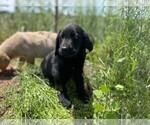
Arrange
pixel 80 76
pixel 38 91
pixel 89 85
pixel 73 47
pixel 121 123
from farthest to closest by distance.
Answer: pixel 89 85, pixel 80 76, pixel 73 47, pixel 38 91, pixel 121 123

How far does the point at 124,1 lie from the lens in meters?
4.54

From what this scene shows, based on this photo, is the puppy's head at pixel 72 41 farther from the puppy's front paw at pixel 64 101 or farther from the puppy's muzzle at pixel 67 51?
the puppy's front paw at pixel 64 101

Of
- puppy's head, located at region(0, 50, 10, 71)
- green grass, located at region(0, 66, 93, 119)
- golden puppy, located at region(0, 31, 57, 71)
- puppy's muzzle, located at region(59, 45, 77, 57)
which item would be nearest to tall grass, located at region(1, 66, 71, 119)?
green grass, located at region(0, 66, 93, 119)

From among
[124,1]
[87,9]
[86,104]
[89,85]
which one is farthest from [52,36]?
[87,9]

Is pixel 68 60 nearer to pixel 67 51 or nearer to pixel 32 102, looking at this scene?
pixel 67 51

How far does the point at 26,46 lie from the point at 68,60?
7.26 feet

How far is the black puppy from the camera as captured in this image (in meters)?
4.85

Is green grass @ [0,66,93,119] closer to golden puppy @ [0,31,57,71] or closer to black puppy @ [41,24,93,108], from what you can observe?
black puppy @ [41,24,93,108]

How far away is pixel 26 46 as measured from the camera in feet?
23.5

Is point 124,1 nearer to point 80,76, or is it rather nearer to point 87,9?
point 80,76

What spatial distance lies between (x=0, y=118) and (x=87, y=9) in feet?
24.8

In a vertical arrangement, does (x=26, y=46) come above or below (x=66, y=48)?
below

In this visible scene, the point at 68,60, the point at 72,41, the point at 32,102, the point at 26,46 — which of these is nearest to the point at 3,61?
the point at 26,46

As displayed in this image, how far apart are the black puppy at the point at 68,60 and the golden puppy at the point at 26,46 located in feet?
5.26
